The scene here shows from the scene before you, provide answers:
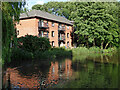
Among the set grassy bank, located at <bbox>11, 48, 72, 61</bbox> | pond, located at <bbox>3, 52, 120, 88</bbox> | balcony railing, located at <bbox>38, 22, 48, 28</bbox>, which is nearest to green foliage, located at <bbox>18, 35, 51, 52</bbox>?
grassy bank, located at <bbox>11, 48, 72, 61</bbox>

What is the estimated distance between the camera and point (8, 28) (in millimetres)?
5809

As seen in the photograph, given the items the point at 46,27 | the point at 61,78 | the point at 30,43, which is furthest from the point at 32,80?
the point at 46,27

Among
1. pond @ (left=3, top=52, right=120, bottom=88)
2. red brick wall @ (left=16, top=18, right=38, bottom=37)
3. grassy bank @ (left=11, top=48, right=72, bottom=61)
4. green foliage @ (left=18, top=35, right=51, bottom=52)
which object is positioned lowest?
pond @ (left=3, top=52, right=120, bottom=88)

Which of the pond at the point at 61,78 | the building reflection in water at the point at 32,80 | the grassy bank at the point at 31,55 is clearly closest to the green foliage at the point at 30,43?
the grassy bank at the point at 31,55

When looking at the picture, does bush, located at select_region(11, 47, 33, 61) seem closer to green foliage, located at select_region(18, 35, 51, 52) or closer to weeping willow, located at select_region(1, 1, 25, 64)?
green foliage, located at select_region(18, 35, 51, 52)

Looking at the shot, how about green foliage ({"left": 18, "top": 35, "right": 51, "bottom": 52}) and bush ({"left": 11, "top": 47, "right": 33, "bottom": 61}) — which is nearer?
bush ({"left": 11, "top": 47, "right": 33, "bottom": 61})

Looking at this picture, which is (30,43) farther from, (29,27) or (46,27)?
(46,27)

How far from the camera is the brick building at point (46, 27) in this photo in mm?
27983

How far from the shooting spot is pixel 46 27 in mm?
29391

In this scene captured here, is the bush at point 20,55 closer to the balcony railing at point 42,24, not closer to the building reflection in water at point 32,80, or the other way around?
→ the building reflection in water at point 32,80

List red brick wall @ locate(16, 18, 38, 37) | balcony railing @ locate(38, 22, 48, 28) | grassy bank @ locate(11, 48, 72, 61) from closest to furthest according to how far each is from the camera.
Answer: grassy bank @ locate(11, 48, 72, 61) < red brick wall @ locate(16, 18, 38, 37) < balcony railing @ locate(38, 22, 48, 28)

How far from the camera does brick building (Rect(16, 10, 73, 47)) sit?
1102 inches

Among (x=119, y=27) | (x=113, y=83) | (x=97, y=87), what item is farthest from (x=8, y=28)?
(x=119, y=27)

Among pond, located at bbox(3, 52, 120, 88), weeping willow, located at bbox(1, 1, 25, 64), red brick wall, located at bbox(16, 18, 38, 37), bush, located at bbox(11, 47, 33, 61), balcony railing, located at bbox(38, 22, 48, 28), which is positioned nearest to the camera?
weeping willow, located at bbox(1, 1, 25, 64)
